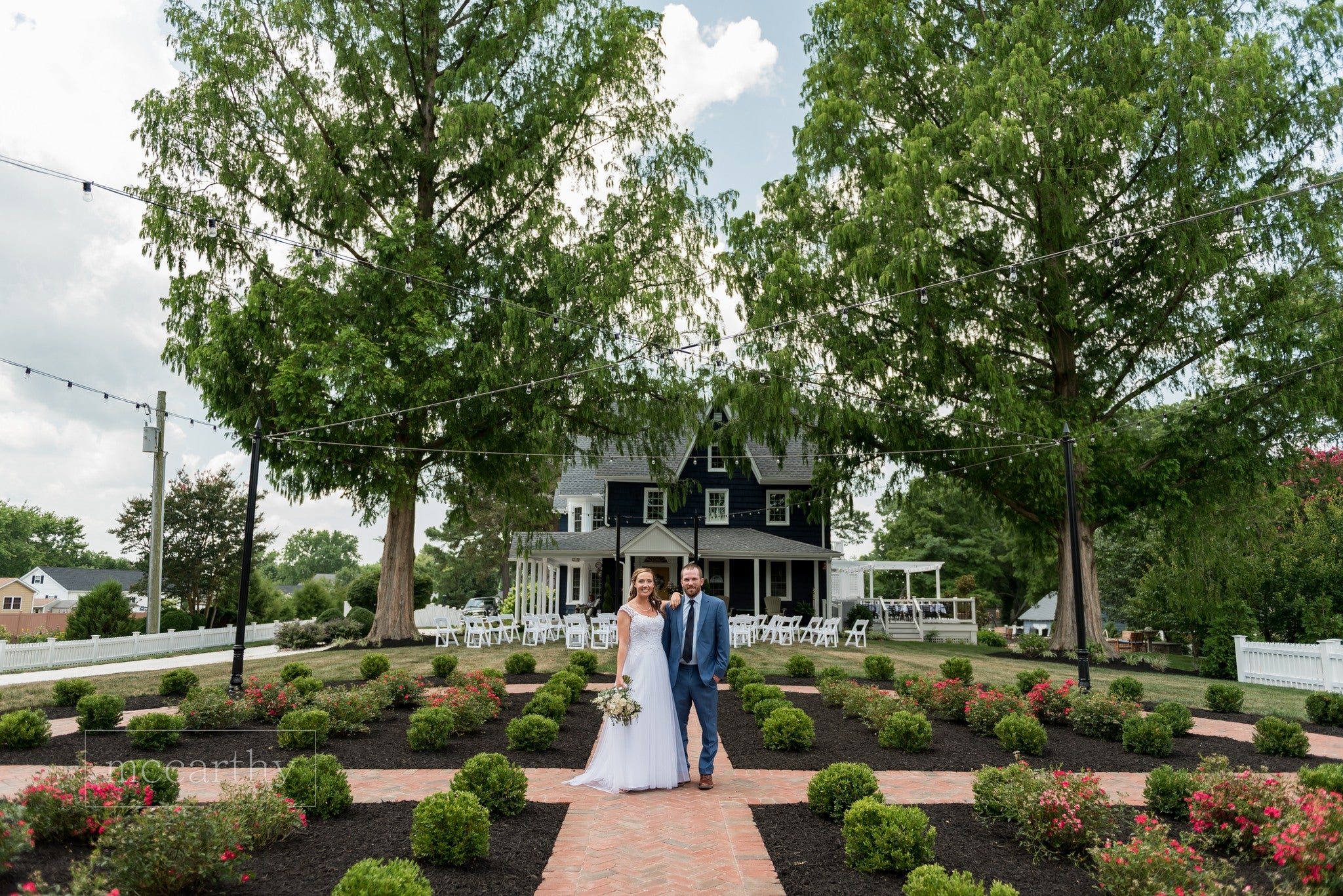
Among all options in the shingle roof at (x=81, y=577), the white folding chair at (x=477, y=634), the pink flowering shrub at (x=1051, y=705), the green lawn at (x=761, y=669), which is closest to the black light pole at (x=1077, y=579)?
A: the pink flowering shrub at (x=1051, y=705)

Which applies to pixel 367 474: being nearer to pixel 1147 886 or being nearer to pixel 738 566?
pixel 738 566

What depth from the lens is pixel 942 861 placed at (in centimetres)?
551

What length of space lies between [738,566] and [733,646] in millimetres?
7701

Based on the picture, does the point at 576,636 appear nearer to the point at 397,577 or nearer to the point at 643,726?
the point at 397,577

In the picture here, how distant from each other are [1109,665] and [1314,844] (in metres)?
18.8

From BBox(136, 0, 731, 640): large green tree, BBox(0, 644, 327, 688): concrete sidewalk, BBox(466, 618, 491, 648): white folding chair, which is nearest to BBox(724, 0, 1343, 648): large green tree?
BBox(136, 0, 731, 640): large green tree

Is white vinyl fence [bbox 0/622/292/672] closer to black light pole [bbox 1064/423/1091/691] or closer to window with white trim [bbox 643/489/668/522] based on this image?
window with white trim [bbox 643/489/668/522]

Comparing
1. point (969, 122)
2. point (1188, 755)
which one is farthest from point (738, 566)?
point (1188, 755)

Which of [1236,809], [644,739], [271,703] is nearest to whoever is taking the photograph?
[1236,809]

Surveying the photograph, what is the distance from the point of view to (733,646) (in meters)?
23.1

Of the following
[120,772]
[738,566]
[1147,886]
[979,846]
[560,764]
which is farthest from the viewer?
[738,566]

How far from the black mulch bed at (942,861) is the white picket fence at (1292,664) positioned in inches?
522

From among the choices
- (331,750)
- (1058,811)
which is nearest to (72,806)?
(331,750)

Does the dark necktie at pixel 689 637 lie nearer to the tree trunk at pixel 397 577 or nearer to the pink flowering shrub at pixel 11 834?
the pink flowering shrub at pixel 11 834
